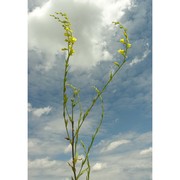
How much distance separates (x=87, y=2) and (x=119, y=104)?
681 mm

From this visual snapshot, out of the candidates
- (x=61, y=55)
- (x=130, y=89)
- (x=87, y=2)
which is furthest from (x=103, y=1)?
(x=130, y=89)

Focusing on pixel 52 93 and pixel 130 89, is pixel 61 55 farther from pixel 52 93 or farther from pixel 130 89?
pixel 130 89

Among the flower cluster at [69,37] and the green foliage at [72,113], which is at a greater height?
the flower cluster at [69,37]

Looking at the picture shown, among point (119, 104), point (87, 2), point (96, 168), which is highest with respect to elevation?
point (87, 2)

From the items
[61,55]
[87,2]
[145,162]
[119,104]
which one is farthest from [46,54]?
[145,162]

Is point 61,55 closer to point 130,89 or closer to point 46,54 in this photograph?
point 46,54

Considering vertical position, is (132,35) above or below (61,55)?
above

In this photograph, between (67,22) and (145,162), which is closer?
(67,22)

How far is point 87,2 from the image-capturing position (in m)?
2.07

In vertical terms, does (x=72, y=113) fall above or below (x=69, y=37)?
below

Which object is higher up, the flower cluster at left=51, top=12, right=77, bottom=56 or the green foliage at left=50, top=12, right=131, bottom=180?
the flower cluster at left=51, top=12, right=77, bottom=56
